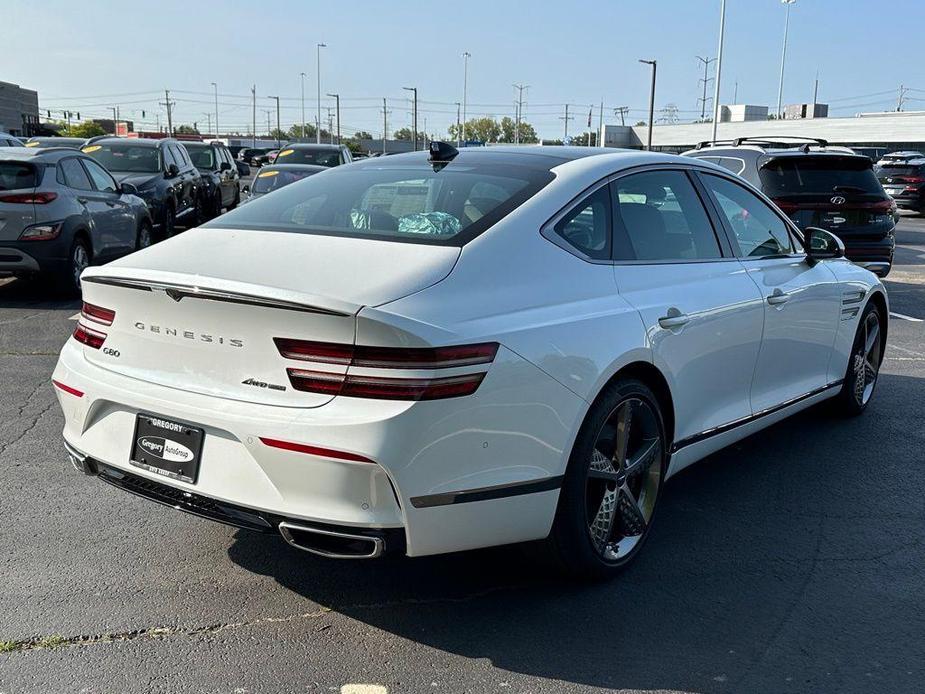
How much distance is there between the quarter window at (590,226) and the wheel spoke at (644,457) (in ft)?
2.61

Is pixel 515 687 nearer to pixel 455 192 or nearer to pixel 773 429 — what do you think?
pixel 455 192

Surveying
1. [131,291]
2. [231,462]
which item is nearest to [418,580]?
[231,462]

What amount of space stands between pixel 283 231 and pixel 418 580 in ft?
4.79

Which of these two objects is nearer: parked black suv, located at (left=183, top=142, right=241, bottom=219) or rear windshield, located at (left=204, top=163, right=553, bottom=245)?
Answer: rear windshield, located at (left=204, top=163, right=553, bottom=245)

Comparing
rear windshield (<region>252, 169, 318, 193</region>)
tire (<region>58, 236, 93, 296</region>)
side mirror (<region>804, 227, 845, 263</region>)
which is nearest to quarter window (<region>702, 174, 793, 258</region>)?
side mirror (<region>804, 227, 845, 263</region>)

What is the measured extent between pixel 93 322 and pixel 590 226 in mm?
1955

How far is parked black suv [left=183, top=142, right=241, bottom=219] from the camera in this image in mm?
18188

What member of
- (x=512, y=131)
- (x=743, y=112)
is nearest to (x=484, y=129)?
(x=512, y=131)

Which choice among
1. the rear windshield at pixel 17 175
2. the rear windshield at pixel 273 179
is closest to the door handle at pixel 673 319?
the rear windshield at pixel 17 175

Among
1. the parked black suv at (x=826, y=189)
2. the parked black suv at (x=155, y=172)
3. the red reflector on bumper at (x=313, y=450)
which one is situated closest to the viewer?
the red reflector on bumper at (x=313, y=450)

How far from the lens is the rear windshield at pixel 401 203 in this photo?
3.58m

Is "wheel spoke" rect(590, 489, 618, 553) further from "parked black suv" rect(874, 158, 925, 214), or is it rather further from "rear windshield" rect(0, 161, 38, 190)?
"parked black suv" rect(874, 158, 925, 214)

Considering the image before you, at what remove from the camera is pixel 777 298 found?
4848 millimetres

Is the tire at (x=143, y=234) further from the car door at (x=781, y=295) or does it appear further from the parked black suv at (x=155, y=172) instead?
the car door at (x=781, y=295)
